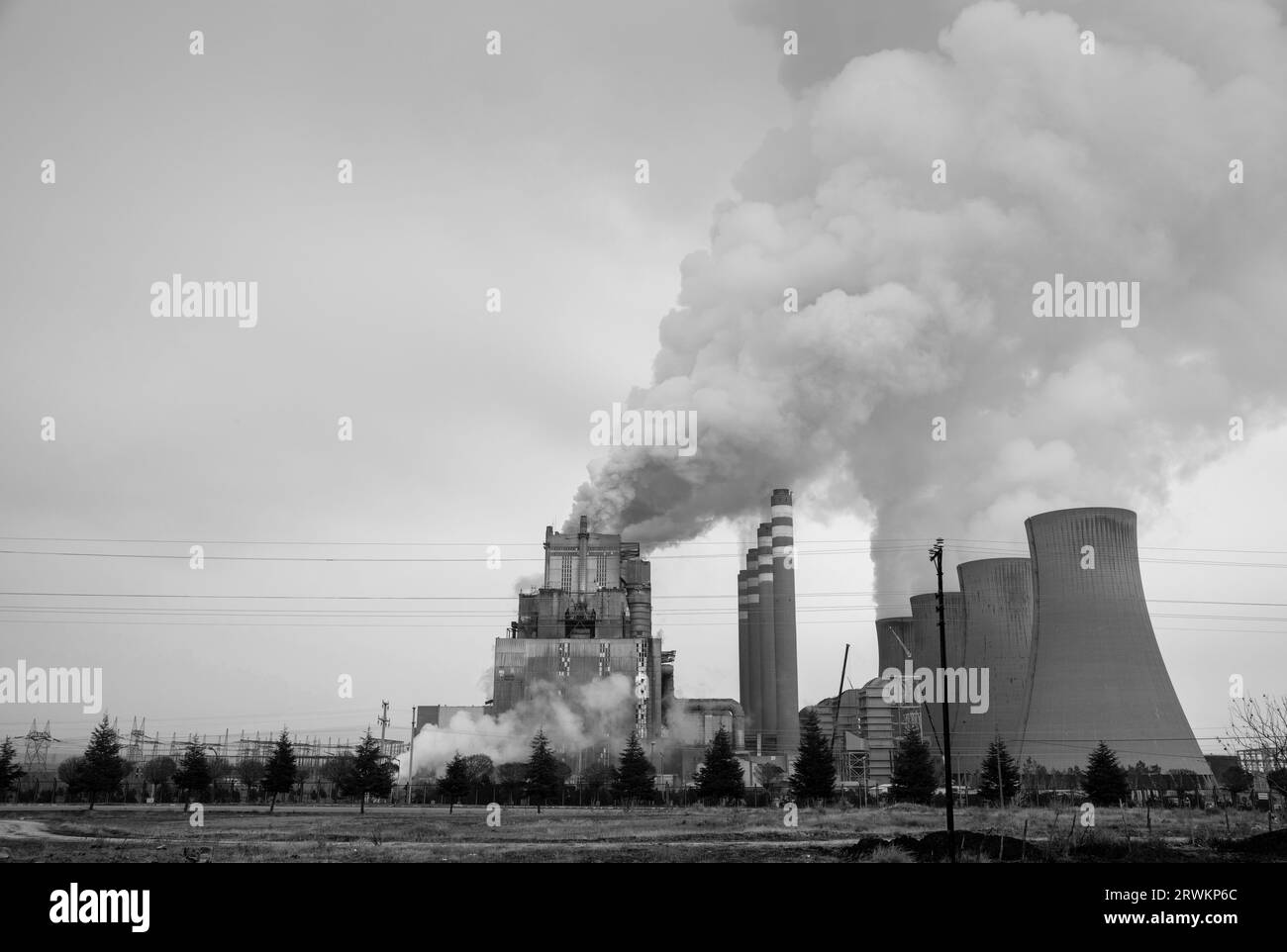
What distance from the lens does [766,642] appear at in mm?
61469

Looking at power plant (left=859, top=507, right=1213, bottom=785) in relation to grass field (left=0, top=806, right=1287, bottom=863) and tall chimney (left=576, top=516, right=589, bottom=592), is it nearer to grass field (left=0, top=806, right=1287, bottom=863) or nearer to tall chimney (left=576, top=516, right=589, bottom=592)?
grass field (left=0, top=806, right=1287, bottom=863)

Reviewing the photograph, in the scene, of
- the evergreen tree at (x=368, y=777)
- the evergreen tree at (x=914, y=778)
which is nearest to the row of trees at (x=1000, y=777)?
the evergreen tree at (x=914, y=778)

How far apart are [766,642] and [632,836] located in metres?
37.8

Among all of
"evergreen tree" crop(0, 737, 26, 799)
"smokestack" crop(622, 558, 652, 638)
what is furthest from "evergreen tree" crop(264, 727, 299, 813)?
"smokestack" crop(622, 558, 652, 638)

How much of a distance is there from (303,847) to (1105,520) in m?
30.5

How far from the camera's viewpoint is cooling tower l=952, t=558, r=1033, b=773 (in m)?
45.3

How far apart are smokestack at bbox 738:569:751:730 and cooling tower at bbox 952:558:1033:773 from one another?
18.0m

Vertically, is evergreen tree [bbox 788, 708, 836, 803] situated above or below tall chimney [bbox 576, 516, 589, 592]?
below

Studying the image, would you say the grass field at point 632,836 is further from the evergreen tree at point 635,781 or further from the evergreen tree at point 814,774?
the evergreen tree at point 635,781
